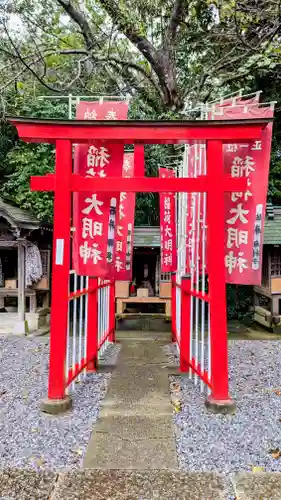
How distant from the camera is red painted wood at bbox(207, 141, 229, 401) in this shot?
4.11 m

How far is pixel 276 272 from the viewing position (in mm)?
10156

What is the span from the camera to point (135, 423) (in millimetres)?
3895

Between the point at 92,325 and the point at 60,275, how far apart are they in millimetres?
1678

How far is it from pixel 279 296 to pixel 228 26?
7.00 meters

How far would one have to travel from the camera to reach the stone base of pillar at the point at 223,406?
159 inches

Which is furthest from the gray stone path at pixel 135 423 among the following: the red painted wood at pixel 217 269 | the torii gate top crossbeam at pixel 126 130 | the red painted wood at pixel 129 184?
the torii gate top crossbeam at pixel 126 130

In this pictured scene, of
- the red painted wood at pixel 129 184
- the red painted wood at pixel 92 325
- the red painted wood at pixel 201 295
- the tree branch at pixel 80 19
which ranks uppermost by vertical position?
the tree branch at pixel 80 19

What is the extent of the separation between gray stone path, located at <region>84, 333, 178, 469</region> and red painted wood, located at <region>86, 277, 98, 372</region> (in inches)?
16.1

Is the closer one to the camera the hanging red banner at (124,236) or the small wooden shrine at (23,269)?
the hanging red banner at (124,236)

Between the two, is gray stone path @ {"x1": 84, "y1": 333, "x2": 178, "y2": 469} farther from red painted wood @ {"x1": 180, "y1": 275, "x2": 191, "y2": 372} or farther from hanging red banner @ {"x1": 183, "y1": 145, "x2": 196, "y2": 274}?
hanging red banner @ {"x1": 183, "y1": 145, "x2": 196, "y2": 274}

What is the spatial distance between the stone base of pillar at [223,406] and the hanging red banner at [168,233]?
3566 mm

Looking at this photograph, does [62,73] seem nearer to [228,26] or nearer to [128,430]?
[228,26]

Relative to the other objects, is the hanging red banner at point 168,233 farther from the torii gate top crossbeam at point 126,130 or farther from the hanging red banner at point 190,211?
the torii gate top crossbeam at point 126,130

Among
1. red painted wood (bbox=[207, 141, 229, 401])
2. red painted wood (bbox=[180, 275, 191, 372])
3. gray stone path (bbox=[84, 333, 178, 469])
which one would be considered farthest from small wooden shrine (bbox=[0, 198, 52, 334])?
red painted wood (bbox=[207, 141, 229, 401])
